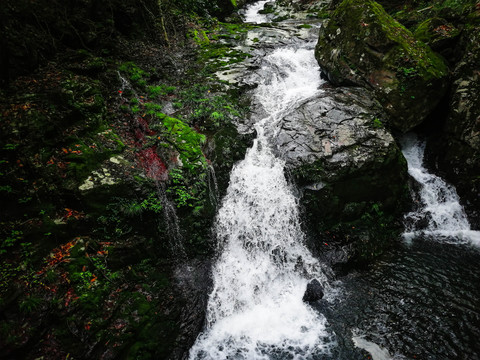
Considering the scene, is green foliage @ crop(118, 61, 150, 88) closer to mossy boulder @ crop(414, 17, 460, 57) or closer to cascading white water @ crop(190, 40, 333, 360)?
cascading white water @ crop(190, 40, 333, 360)

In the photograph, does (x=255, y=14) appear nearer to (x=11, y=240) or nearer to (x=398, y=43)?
(x=398, y=43)

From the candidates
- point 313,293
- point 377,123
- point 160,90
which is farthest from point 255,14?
point 313,293

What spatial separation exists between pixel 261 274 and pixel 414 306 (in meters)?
3.70

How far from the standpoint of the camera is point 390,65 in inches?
324

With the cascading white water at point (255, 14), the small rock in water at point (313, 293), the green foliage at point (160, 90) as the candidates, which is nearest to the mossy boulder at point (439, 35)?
the small rock in water at point (313, 293)

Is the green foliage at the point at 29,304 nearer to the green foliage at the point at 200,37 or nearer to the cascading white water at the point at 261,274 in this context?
the cascading white water at the point at 261,274

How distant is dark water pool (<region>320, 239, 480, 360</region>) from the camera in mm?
4773

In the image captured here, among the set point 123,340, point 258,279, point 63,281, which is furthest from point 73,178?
point 258,279

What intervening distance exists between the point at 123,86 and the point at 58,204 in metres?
4.86

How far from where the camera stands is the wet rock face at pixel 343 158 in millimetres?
7305

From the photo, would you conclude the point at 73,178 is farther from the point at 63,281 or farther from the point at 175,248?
the point at 175,248

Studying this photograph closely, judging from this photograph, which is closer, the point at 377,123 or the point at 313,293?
the point at 313,293

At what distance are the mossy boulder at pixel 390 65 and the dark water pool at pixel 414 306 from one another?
4.50m

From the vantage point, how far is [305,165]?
745 centimetres
